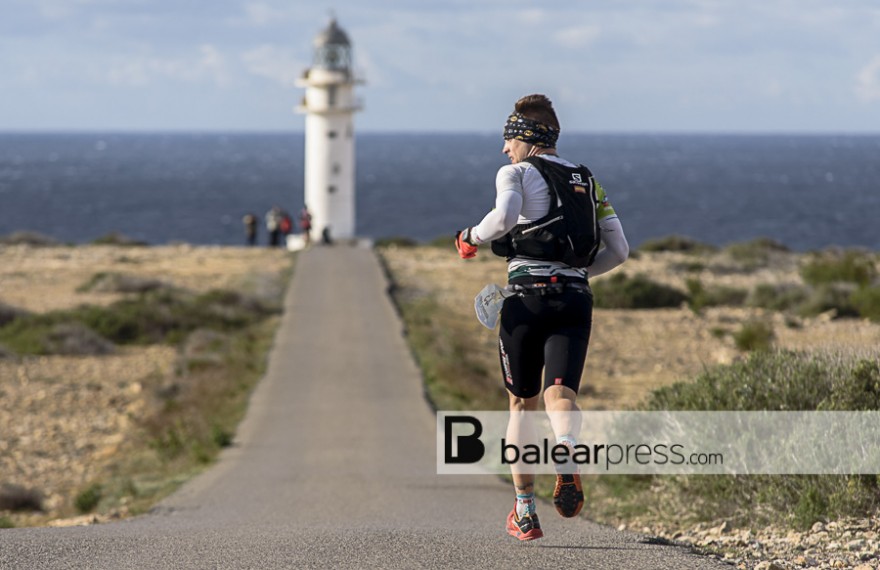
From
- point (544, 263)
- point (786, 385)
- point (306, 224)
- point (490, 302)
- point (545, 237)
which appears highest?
point (545, 237)

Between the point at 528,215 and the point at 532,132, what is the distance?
0.42m

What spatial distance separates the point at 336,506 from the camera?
9016mm

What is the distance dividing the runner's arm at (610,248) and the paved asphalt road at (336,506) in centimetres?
140

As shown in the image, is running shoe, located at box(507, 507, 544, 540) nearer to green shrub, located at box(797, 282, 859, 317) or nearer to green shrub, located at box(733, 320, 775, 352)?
green shrub, located at box(733, 320, 775, 352)

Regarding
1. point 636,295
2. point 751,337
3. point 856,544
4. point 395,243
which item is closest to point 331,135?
point 395,243

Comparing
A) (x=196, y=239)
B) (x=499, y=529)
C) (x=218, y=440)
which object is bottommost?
(x=196, y=239)

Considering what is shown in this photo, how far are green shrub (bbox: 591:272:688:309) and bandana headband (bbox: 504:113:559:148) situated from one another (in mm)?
22528

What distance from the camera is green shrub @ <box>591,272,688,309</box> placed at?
2773cm

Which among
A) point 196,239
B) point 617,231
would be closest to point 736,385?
point 617,231

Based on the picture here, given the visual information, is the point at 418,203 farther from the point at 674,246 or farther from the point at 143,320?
the point at 143,320

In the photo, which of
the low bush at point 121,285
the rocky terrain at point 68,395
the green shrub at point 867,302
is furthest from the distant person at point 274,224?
the green shrub at point 867,302

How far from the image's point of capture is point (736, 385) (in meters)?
8.31

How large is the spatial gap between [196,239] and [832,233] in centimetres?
3838

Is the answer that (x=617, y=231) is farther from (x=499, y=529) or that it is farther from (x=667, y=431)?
(x=667, y=431)
